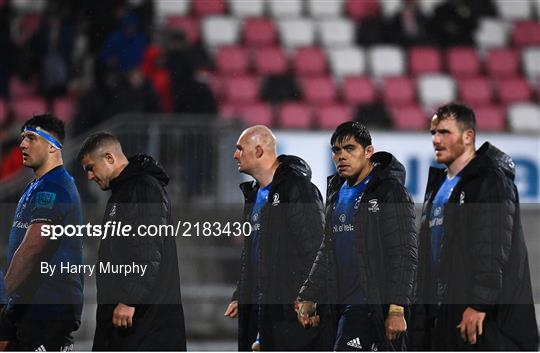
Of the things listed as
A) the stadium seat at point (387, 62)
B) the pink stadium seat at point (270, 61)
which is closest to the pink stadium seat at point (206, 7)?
the pink stadium seat at point (270, 61)

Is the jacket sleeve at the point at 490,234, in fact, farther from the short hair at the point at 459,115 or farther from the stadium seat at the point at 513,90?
the stadium seat at the point at 513,90

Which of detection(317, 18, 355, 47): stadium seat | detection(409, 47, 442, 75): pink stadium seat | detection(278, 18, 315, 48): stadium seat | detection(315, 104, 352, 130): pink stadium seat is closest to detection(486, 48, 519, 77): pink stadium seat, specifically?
detection(409, 47, 442, 75): pink stadium seat

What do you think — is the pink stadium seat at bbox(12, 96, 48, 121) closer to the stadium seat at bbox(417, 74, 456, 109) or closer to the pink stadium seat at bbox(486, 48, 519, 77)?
the stadium seat at bbox(417, 74, 456, 109)

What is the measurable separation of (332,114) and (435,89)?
1036mm

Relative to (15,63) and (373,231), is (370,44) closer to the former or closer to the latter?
(15,63)

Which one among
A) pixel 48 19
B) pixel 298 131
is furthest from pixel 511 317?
pixel 48 19

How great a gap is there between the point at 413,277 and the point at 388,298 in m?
0.17

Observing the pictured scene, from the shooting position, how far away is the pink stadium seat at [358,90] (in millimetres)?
10242

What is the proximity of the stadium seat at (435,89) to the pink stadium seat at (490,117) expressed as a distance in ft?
0.95

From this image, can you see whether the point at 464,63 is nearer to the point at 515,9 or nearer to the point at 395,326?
the point at 515,9

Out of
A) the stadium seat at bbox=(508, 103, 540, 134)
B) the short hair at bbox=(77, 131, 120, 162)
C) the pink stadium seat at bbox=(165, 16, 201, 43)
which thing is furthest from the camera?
the pink stadium seat at bbox=(165, 16, 201, 43)

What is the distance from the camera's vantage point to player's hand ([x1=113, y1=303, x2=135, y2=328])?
17.4ft

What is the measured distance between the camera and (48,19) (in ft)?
31.7

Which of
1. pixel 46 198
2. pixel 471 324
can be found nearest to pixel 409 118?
pixel 46 198
